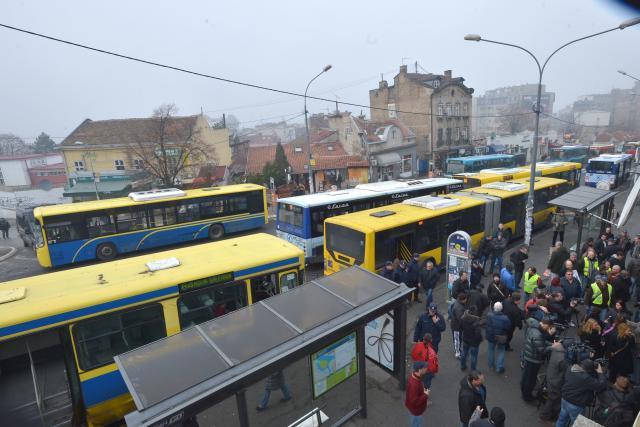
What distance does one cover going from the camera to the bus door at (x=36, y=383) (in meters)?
5.96

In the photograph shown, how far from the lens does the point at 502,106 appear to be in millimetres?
156250

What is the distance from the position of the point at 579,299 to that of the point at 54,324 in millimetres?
10741

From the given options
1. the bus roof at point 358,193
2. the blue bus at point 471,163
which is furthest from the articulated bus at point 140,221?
the blue bus at point 471,163

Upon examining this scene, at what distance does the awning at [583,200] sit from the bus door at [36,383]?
1417 cm

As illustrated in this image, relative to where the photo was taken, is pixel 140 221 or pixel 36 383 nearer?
pixel 36 383

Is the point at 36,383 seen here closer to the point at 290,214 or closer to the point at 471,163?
the point at 290,214

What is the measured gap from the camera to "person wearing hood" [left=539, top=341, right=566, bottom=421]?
18.9ft

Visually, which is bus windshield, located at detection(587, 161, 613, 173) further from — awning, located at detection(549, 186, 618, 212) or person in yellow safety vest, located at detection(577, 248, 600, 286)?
person in yellow safety vest, located at detection(577, 248, 600, 286)

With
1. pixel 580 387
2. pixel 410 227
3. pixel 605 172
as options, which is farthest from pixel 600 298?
pixel 605 172

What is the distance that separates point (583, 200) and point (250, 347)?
1317 centimetres

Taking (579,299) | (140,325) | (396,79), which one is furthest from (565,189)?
(396,79)

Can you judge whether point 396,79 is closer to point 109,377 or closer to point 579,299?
point 579,299

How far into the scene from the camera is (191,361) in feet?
15.2

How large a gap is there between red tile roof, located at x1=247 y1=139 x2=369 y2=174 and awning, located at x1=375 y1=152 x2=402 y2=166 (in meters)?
2.13
